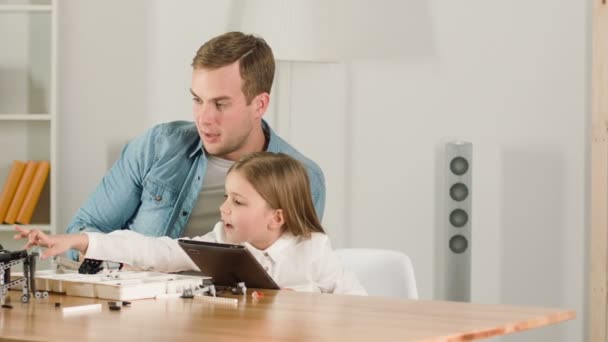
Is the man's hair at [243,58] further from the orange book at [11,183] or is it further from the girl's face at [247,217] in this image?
the orange book at [11,183]

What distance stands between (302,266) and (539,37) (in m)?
2.60

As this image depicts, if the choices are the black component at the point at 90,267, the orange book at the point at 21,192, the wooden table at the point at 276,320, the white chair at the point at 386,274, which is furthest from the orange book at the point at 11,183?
the wooden table at the point at 276,320

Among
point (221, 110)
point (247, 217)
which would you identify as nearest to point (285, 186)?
point (247, 217)

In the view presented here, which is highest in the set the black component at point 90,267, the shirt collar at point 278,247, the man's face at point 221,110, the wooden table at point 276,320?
the man's face at point 221,110

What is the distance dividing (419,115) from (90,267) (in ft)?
8.91

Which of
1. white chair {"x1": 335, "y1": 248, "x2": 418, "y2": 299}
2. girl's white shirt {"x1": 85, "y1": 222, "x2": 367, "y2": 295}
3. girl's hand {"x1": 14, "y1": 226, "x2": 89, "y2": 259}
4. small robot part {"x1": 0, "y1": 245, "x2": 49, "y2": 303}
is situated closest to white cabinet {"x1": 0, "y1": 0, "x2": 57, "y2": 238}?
white chair {"x1": 335, "y1": 248, "x2": 418, "y2": 299}

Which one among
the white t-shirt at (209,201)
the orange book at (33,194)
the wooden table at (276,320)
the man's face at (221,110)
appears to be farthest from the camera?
the orange book at (33,194)

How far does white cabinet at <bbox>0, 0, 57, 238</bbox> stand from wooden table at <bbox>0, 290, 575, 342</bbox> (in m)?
2.81

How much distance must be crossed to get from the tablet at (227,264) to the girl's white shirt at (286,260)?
0.13m

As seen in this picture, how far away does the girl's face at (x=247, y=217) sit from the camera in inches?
91.7

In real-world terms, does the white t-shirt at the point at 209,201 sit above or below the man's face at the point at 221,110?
below

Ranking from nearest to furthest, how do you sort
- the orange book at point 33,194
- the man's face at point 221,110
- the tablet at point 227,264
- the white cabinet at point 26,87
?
the tablet at point 227,264
the man's face at point 221,110
the orange book at point 33,194
the white cabinet at point 26,87

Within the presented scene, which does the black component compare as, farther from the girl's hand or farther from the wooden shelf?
the wooden shelf

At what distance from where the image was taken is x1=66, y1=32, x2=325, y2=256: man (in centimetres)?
283
